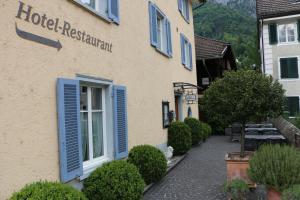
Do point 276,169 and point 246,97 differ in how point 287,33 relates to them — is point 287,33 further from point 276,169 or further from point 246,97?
point 276,169

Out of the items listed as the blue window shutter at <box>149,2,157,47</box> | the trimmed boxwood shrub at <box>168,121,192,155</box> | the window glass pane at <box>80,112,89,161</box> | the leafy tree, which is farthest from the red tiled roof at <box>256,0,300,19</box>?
the window glass pane at <box>80,112,89,161</box>

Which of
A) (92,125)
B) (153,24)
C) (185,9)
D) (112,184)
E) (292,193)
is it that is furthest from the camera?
(185,9)

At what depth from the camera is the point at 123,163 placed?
607 cm

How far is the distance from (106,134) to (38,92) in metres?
2.49

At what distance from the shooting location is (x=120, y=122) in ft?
23.8

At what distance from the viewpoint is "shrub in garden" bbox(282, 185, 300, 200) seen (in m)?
4.70

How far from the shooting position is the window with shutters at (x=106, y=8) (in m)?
6.76

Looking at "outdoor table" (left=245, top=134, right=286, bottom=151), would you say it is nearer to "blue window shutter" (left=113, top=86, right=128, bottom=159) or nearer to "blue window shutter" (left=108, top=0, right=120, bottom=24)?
"blue window shutter" (left=113, top=86, right=128, bottom=159)

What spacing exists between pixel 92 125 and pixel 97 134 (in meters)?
0.27

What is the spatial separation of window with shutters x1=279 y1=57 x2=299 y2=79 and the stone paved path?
13.3 metres

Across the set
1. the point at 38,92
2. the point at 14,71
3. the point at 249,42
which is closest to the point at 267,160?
the point at 38,92

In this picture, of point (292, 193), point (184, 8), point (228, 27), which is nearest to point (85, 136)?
point (292, 193)

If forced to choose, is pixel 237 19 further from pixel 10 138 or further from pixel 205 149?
pixel 10 138

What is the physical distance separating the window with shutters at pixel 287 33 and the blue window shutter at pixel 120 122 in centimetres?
1874
